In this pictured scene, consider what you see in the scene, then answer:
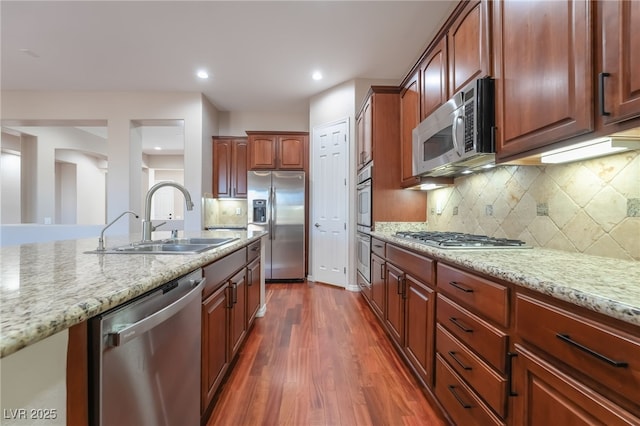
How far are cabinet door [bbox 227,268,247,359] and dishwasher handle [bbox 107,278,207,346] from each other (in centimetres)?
67

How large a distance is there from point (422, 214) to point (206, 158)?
3615mm

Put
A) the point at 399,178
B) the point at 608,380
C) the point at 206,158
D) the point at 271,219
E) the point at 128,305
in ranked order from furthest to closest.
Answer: the point at 206,158 → the point at 271,219 → the point at 399,178 → the point at 128,305 → the point at 608,380

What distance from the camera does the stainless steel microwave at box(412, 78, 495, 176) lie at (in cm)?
147

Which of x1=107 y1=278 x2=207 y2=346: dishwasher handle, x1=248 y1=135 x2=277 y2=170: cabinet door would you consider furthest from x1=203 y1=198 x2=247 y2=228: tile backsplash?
x1=107 y1=278 x2=207 y2=346: dishwasher handle

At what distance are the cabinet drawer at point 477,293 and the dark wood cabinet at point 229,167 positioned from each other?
4240 millimetres

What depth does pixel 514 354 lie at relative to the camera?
90 centimetres

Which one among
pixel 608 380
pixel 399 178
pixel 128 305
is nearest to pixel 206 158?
pixel 399 178

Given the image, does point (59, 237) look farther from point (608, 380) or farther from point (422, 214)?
point (608, 380)

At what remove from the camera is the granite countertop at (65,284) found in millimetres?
475

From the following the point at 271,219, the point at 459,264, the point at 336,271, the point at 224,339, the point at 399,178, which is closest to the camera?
the point at 459,264

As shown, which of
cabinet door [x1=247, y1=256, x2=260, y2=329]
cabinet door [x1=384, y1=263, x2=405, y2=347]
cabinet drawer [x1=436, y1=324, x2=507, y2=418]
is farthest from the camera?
cabinet door [x1=247, y1=256, x2=260, y2=329]

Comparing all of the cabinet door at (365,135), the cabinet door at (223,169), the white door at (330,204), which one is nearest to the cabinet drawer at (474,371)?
the cabinet door at (365,135)

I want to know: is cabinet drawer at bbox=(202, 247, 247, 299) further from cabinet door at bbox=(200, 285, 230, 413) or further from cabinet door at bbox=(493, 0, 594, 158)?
cabinet door at bbox=(493, 0, 594, 158)

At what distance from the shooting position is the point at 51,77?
3986 millimetres
